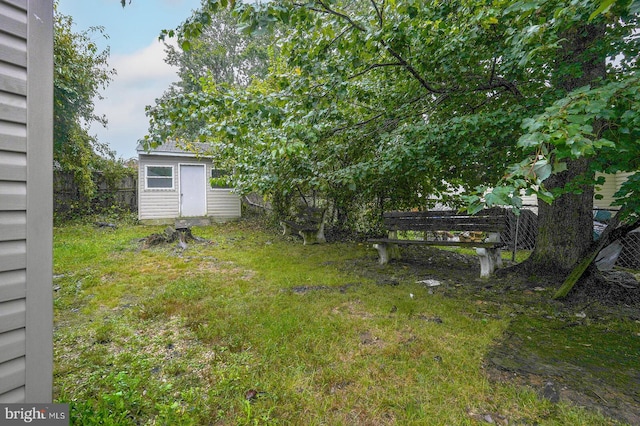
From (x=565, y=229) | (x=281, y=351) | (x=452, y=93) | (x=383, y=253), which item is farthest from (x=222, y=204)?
(x=565, y=229)

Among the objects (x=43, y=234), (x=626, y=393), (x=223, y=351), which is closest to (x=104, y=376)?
(x=223, y=351)

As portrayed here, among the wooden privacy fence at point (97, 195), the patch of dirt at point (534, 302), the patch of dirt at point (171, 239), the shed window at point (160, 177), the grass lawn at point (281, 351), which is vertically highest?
the shed window at point (160, 177)

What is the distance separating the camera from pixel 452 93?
3928 millimetres

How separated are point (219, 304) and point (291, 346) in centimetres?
133

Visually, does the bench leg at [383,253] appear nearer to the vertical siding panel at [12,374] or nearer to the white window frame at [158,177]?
the vertical siding panel at [12,374]

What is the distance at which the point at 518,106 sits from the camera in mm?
3215

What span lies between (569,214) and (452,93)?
2223 mm

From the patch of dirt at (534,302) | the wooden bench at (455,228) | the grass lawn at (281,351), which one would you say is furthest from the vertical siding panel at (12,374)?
the wooden bench at (455,228)

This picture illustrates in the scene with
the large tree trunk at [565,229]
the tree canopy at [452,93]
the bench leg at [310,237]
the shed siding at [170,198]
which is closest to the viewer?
the tree canopy at [452,93]

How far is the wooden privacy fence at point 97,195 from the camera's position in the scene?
1024 centimetres

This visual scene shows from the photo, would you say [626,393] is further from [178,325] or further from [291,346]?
[178,325]

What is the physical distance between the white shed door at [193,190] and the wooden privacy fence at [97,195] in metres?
2.04

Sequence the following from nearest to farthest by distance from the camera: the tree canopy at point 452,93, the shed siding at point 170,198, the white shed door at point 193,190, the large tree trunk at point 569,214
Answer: the tree canopy at point 452,93
the large tree trunk at point 569,214
the shed siding at point 170,198
the white shed door at point 193,190

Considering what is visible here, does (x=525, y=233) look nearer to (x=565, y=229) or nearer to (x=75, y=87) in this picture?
(x=565, y=229)
